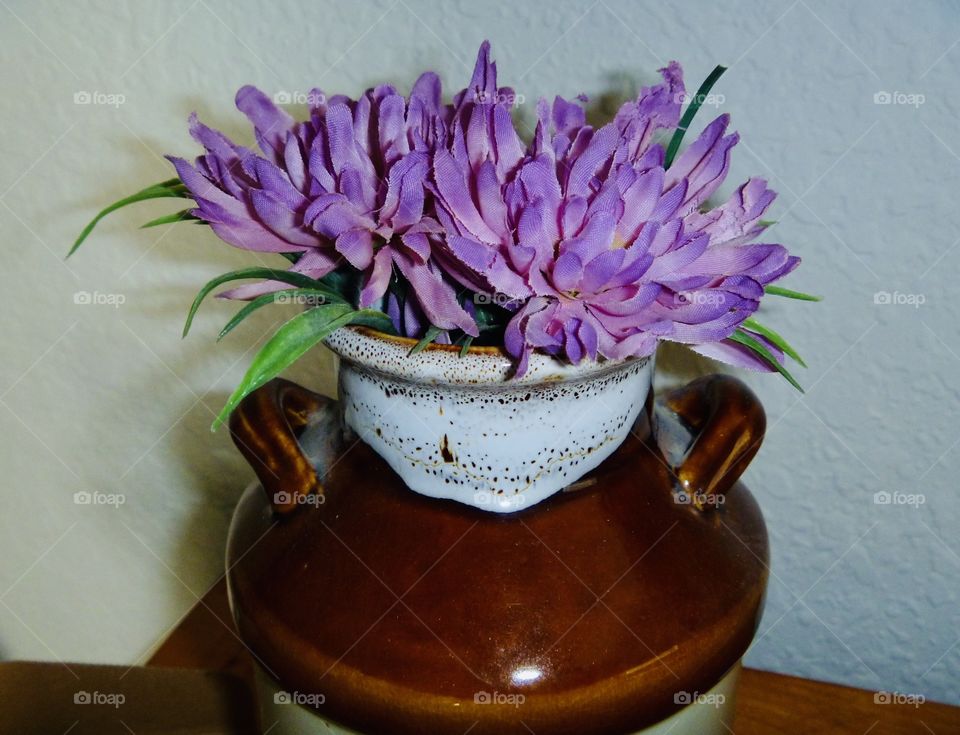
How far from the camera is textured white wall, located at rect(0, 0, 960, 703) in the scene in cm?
47

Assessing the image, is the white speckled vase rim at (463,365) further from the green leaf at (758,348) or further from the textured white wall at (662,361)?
the textured white wall at (662,361)

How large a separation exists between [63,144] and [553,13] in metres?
0.36

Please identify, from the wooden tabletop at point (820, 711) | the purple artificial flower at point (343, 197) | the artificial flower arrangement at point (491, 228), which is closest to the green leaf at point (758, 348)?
the artificial flower arrangement at point (491, 228)

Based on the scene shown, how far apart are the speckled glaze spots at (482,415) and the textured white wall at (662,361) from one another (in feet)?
0.63

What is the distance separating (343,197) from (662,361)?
0.29m

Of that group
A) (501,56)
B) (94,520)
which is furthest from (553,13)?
(94,520)

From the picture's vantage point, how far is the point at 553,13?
490 mm

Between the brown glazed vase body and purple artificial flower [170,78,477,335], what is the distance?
0.28 feet

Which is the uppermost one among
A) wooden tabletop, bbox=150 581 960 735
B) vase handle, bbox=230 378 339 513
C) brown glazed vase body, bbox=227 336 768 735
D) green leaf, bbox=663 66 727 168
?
green leaf, bbox=663 66 727 168

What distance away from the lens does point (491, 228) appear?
298 millimetres

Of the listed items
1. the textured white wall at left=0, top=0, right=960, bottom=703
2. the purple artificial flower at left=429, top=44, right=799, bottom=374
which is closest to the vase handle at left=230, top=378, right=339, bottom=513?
the purple artificial flower at left=429, top=44, right=799, bottom=374

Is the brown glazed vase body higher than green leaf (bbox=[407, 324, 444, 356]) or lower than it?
lower

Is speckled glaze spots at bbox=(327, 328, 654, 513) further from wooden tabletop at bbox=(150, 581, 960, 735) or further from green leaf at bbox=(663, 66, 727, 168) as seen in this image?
wooden tabletop at bbox=(150, 581, 960, 735)

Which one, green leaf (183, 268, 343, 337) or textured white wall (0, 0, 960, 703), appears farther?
textured white wall (0, 0, 960, 703)
